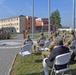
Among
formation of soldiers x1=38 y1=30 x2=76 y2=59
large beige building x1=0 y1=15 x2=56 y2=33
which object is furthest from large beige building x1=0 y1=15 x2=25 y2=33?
formation of soldiers x1=38 y1=30 x2=76 y2=59

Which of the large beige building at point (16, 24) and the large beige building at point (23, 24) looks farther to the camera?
the large beige building at point (23, 24)

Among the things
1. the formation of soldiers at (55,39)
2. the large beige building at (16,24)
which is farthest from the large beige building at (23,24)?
the formation of soldiers at (55,39)

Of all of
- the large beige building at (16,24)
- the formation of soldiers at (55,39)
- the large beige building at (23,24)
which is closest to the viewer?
the formation of soldiers at (55,39)

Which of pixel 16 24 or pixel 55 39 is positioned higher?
pixel 16 24

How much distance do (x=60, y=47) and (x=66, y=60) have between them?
38cm

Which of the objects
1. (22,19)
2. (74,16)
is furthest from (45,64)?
(22,19)

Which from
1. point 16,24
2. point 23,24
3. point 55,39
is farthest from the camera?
point 16,24

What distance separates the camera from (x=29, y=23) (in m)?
107

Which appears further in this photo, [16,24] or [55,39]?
[16,24]

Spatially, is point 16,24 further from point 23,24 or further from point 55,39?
point 55,39

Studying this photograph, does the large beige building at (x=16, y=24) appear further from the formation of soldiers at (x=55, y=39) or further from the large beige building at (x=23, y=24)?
the formation of soldiers at (x=55, y=39)

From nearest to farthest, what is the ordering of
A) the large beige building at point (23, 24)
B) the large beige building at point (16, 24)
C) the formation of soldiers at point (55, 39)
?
the formation of soldiers at point (55, 39) < the large beige building at point (16, 24) < the large beige building at point (23, 24)

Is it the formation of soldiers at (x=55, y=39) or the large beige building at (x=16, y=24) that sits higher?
the large beige building at (x=16, y=24)

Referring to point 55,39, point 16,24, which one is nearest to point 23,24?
point 16,24
